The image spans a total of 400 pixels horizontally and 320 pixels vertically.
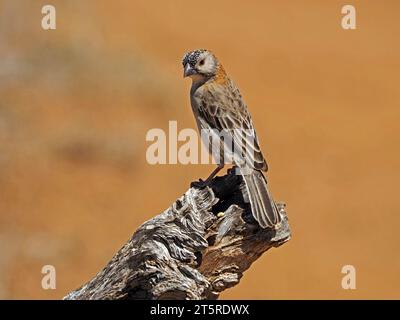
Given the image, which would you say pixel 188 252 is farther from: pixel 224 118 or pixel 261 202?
pixel 224 118

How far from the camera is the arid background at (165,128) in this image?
1429 cm

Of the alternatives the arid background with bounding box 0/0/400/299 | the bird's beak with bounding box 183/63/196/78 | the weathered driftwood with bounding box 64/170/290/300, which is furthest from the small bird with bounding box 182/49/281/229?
the arid background with bounding box 0/0/400/299

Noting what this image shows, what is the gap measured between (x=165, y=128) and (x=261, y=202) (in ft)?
32.9

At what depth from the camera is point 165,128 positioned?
1650 centimetres

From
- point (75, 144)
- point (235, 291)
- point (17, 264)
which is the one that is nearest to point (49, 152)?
point (75, 144)

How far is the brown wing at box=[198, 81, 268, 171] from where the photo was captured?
7.93 meters

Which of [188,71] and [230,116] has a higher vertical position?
[188,71]

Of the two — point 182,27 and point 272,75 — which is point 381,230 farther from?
point 182,27

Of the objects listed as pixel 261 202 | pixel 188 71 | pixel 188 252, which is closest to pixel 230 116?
pixel 188 71

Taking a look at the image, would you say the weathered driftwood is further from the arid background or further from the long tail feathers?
the arid background

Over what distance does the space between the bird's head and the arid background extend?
4.72 meters

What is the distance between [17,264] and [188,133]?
11.3ft

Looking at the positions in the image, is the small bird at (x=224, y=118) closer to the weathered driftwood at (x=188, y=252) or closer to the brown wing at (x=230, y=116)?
the brown wing at (x=230, y=116)

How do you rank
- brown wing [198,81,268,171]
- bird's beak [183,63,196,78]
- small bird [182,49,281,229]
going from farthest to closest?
bird's beak [183,63,196,78] < brown wing [198,81,268,171] < small bird [182,49,281,229]
